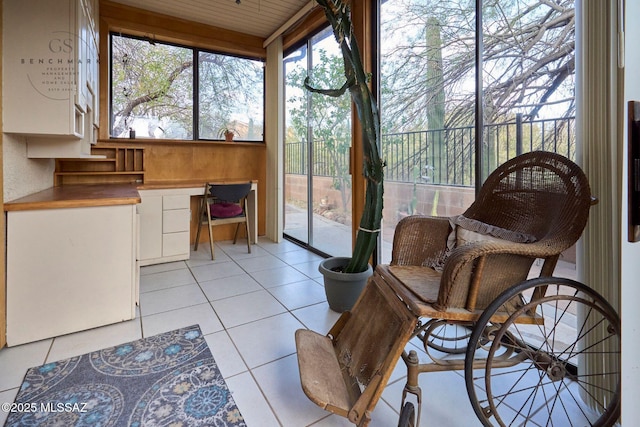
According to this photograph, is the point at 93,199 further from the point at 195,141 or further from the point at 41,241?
the point at 195,141

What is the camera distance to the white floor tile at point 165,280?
102 inches

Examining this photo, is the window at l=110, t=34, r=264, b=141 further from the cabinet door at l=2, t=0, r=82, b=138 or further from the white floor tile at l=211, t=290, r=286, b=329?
the white floor tile at l=211, t=290, r=286, b=329

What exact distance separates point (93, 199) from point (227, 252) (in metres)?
1.90

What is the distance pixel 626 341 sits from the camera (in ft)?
1.74

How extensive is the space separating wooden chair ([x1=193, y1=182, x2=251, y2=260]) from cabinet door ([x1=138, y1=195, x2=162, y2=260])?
0.46m

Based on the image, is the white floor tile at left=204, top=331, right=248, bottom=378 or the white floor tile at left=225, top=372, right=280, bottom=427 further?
the white floor tile at left=204, top=331, right=248, bottom=378

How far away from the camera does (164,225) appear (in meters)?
3.22

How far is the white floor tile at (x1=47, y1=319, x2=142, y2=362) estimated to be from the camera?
1.68 m

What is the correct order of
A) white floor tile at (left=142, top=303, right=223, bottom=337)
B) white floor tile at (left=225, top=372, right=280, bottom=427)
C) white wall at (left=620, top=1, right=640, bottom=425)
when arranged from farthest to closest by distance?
1. white floor tile at (left=142, top=303, right=223, bottom=337)
2. white floor tile at (left=225, top=372, right=280, bottom=427)
3. white wall at (left=620, top=1, right=640, bottom=425)

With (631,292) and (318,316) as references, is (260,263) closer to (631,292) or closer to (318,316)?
(318,316)

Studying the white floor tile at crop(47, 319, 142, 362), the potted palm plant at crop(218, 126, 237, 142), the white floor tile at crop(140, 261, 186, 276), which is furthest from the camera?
the potted palm plant at crop(218, 126, 237, 142)

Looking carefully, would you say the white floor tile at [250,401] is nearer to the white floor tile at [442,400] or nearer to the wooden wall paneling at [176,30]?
the white floor tile at [442,400]

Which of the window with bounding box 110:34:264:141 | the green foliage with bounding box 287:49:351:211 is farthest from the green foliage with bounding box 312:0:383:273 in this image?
the window with bounding box 110:34:264:141

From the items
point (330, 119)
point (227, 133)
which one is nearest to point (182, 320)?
point (330, 119)
